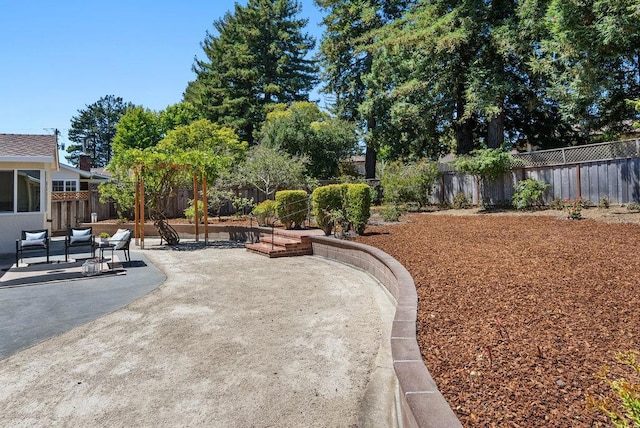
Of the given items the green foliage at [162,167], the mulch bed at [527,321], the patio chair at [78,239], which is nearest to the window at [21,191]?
the green foliage at [162,167]

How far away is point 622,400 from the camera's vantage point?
1873mm

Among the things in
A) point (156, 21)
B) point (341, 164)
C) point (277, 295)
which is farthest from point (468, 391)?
point (341, 164)

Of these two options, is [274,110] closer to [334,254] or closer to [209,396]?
[334,254]

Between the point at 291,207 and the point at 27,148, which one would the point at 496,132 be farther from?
the point at 27,148

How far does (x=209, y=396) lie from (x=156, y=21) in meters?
12.9

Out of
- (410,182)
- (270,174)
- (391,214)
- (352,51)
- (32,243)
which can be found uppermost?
(352,51)

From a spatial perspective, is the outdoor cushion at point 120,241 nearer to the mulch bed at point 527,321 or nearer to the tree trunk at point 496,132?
the mulch bed at point 527,321

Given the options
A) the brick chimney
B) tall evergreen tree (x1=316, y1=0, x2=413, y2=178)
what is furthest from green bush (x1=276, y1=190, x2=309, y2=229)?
the brick chimney

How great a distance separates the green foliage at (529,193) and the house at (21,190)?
48.9ft

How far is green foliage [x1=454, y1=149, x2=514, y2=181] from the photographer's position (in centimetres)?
1414

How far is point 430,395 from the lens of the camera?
2.20 meters

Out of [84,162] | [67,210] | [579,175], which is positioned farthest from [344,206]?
[84,162]

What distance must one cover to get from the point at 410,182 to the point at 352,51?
39.0 feet

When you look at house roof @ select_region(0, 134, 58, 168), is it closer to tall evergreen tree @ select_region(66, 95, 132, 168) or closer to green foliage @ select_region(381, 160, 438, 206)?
green foliage @ select_region(381, 160, 438, 206)
